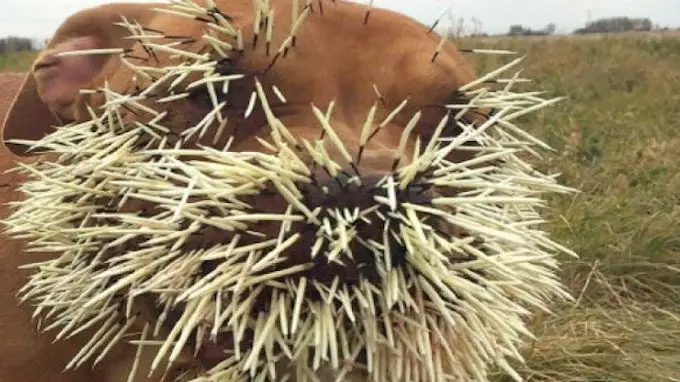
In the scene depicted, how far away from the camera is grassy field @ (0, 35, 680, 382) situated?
13.5ft

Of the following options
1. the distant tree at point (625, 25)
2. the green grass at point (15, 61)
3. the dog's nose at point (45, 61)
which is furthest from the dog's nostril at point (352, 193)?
the distant tree at point (625, 25)

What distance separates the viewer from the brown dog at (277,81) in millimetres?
1916

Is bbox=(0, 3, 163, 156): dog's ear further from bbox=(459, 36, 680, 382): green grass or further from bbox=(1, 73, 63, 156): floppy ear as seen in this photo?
bbox=(459, 36, 680, 382): green grass

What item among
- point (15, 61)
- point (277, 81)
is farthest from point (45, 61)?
point (15, 61)

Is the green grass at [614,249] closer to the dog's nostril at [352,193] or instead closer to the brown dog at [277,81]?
the brown dog at [277,81]

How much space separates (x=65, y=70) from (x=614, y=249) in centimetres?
325

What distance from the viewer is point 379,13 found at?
7.01 ft

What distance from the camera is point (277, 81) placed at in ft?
6.29

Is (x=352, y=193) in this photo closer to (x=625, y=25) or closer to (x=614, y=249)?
(x=614, y=249)

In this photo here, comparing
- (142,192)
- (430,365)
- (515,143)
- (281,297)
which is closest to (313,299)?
(281,297)

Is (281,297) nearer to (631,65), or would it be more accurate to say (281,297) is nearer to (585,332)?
(585,332)

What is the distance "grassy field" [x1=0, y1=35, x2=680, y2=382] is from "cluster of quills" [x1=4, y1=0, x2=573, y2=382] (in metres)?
2.05

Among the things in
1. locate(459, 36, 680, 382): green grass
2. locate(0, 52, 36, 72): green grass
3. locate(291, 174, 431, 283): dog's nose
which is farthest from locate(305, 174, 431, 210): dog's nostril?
locate(0, 52, 36, 72): green grass

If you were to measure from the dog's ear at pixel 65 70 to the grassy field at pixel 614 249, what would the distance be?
1.93m
